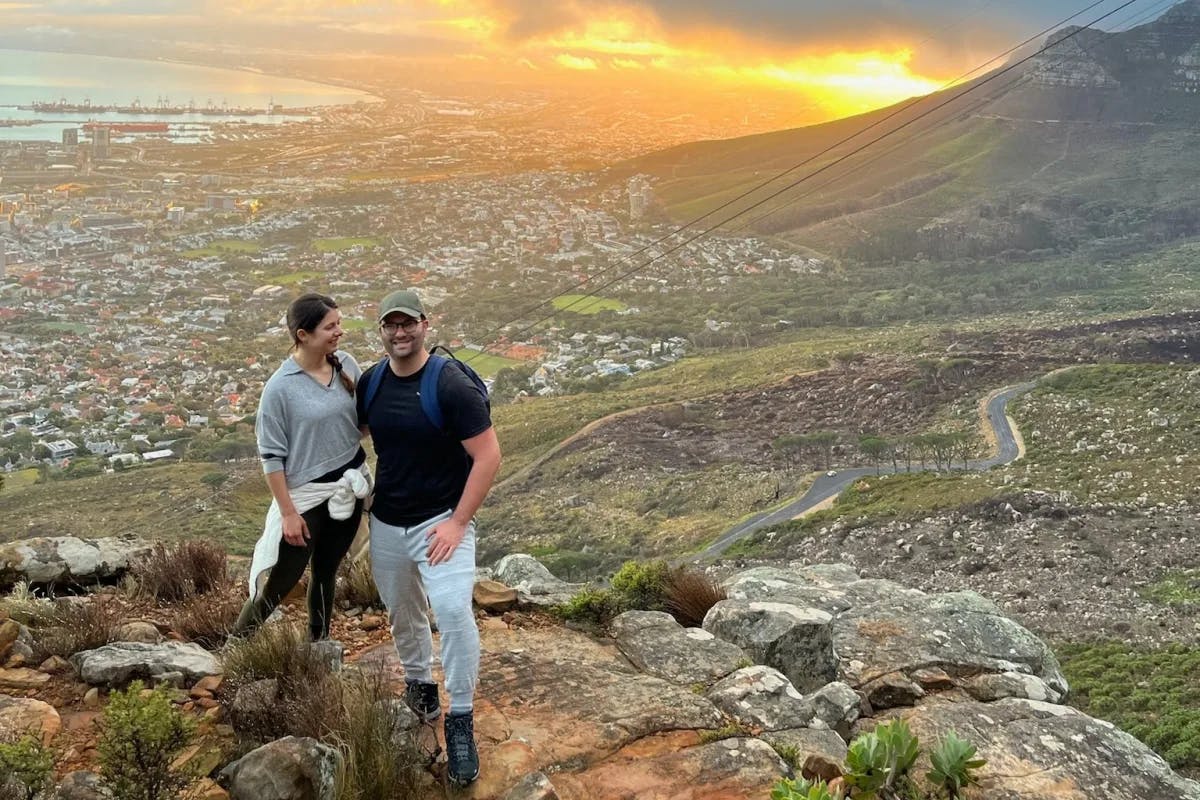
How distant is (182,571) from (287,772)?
2657mm

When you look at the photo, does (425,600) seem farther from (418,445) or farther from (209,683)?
(209,683)

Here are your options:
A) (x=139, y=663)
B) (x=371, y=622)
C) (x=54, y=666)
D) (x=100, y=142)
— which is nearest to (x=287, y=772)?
(x=139, y=663)

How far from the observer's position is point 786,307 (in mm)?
69750

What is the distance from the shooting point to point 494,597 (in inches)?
195

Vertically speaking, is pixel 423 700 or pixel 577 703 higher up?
pixel 423 700

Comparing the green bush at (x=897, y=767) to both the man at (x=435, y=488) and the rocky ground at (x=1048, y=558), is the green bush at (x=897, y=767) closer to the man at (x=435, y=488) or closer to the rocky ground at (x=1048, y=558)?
the man at (x=435, y=488)

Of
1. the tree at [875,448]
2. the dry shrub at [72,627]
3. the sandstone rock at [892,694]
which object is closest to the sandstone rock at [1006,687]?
the sandstone rock at [892,694]

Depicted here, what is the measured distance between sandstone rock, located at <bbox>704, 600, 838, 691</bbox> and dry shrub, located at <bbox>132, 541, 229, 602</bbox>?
3038 mm

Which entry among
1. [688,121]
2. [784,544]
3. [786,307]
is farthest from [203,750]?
[688,121]

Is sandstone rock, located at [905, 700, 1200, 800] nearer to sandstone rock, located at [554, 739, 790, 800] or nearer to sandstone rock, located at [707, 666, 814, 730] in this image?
sandstone rock, located at [707, 666, 814, 730]

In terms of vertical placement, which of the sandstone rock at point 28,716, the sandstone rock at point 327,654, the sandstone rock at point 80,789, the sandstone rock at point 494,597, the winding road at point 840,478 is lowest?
the winding road at point 840,478

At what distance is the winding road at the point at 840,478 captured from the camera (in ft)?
93.2

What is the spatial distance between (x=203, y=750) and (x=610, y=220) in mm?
96628

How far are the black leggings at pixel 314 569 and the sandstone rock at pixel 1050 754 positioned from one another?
274 cm
